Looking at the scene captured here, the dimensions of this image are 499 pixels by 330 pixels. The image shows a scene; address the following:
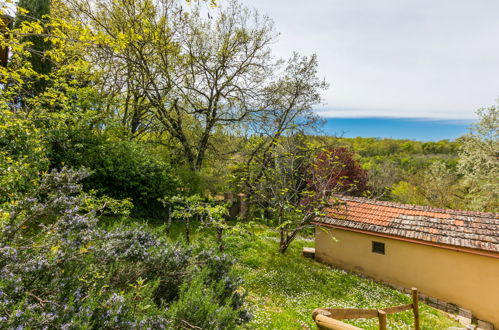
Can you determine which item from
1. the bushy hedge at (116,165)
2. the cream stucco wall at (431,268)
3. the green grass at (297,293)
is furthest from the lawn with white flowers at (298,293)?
the bushy hedge at (116,165)

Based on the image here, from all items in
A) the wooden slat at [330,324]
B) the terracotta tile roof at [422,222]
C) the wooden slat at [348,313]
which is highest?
the wooden slat at [330,324]

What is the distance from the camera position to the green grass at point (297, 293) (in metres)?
5.45

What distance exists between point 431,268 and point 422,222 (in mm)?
1734

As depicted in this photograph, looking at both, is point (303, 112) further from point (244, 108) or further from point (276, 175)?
point (276, 175)

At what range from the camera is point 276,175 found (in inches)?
515

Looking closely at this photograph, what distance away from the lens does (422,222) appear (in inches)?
387

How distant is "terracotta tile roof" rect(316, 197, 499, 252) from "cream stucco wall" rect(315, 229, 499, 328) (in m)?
0.40

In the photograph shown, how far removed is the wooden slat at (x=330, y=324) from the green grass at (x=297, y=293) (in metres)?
2.21

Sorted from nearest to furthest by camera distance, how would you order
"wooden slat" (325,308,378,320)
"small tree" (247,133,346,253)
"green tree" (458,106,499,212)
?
1. "wooden slat" (325,308,378,320)
2. "small tree" (247,133,346,253)
3. "green tree" (458,106,499,212)

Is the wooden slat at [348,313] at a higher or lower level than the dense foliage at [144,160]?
lower

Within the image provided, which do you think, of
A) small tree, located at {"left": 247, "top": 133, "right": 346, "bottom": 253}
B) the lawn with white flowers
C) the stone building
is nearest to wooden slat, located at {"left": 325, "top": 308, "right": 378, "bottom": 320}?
the lawn with white flowers

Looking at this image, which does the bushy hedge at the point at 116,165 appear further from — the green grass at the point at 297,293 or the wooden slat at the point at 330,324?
the wooden slat at the point at 330,324

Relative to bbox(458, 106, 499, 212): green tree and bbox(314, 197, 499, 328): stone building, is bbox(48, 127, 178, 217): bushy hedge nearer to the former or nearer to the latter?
bbox(314, 197, 499, 328): stone building

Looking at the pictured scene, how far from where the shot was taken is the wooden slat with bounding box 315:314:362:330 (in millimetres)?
2270
